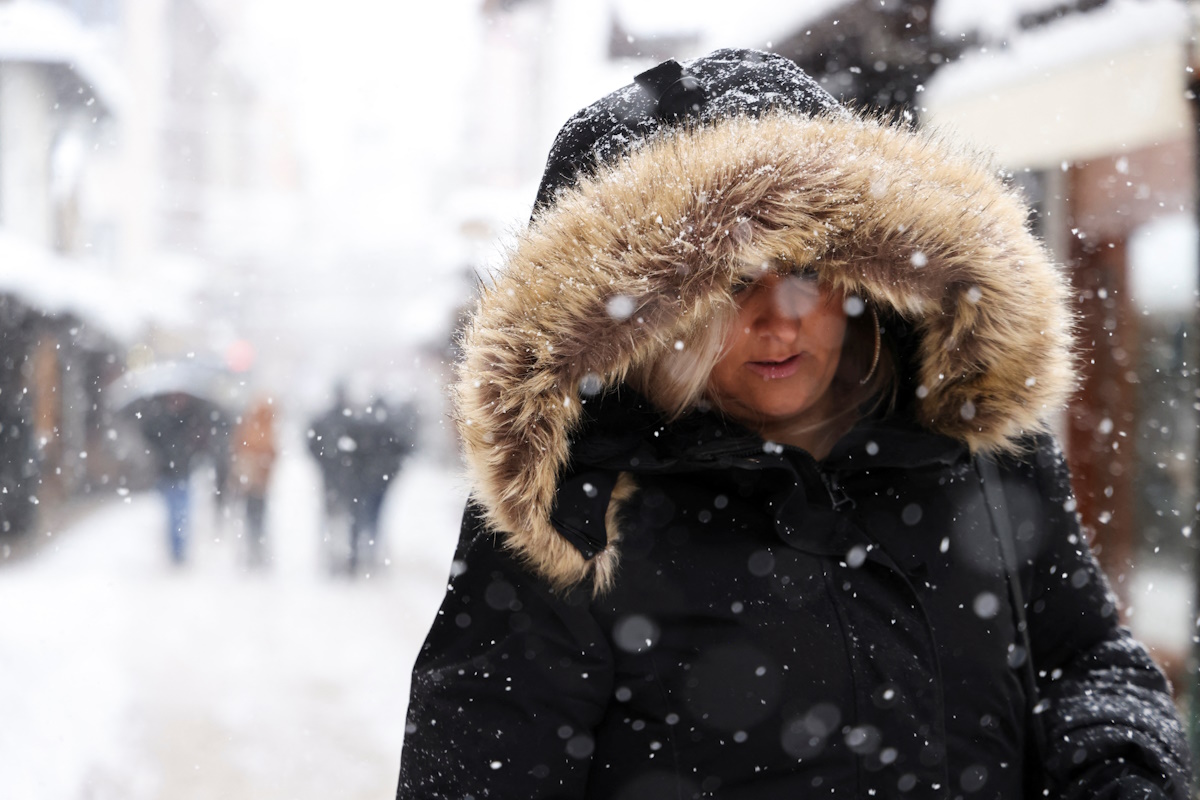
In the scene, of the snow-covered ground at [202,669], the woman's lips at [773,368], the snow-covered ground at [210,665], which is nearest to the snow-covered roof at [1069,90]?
the snow-covered ground at [210,665]

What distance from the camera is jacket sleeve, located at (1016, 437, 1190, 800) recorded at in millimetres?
1207

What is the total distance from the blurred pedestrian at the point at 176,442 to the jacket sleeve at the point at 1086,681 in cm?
706

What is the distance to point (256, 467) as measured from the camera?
24.2 feet

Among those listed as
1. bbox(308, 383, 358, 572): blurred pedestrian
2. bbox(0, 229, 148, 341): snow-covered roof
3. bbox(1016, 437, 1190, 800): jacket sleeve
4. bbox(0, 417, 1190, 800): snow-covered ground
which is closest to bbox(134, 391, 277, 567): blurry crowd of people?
bbox(0, 417, 1190, 800): snow-covered ground

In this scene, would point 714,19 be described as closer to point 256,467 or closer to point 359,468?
point 359,468

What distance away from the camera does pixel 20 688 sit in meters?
4.44

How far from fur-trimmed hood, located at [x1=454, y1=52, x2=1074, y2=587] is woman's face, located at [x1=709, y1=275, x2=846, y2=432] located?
0.05 m

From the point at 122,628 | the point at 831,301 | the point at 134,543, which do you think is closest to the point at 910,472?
the point at 831,301

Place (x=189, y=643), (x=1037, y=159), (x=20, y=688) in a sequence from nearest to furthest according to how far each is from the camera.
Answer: (x=1037, y=159) → (x=20, y=688) → (x=189, y=643)

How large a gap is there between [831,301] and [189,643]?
533 centimetres

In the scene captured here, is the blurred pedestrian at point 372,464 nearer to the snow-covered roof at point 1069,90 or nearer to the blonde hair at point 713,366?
the snow-covered roof at point 1069,90

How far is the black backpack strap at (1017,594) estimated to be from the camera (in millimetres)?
1276

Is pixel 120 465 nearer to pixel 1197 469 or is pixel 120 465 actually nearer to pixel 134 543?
pixel 134 543

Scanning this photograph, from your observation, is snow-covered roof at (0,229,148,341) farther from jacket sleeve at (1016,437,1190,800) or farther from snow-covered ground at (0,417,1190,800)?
jacket sleeve at (1016,437,1190,800)
